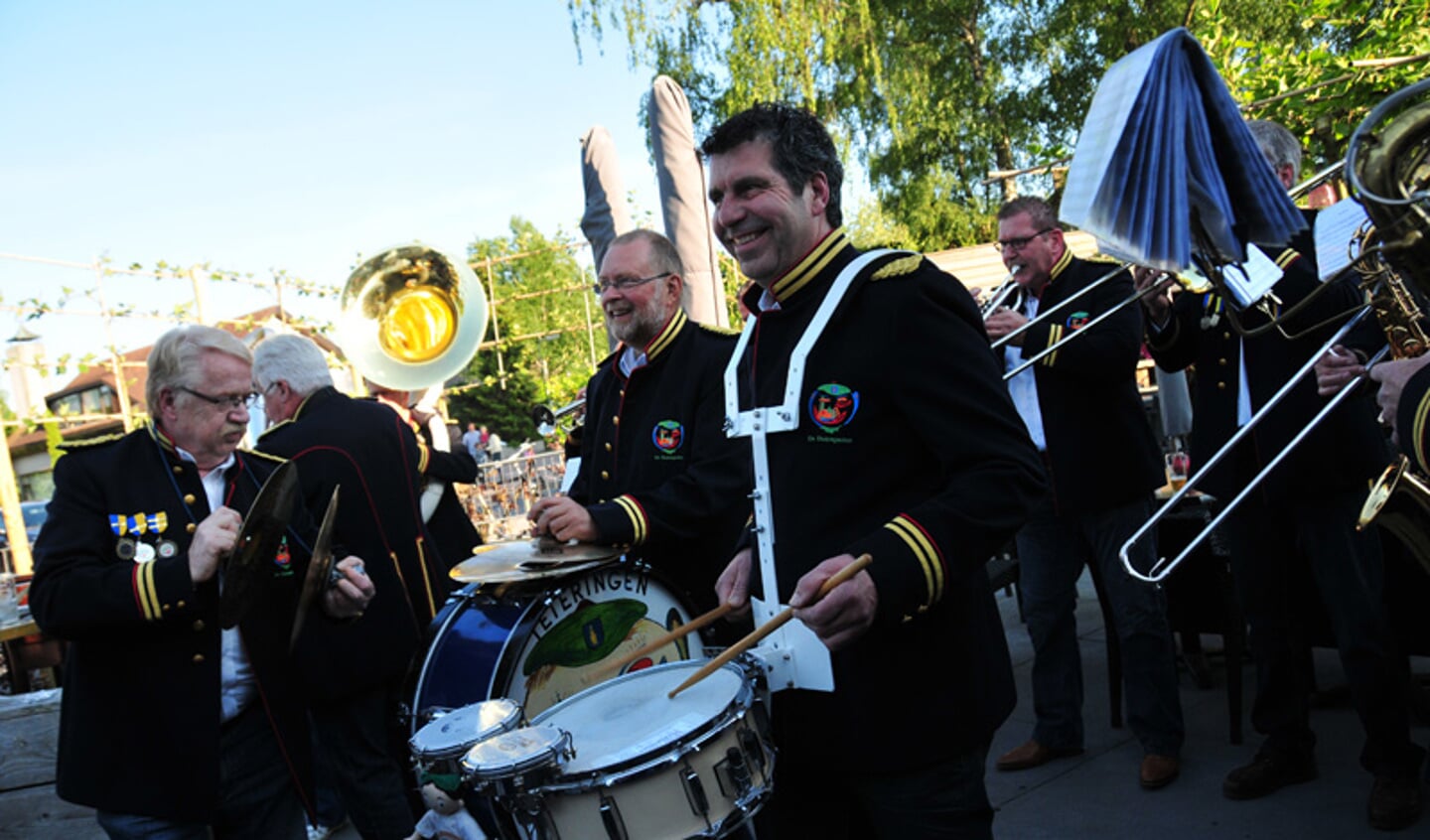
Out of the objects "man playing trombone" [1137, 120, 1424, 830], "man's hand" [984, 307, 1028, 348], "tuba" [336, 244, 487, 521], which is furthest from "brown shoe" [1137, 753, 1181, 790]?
"tuba" [336, 244, 487, 521]

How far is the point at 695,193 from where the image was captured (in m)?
6.12

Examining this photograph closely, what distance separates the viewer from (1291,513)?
3318 millimetres

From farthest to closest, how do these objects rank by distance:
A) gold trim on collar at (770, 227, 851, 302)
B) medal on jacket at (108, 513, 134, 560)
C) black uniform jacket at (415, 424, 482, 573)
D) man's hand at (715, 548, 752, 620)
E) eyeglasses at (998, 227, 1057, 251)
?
black uniform jacket at (415, 424, 482, 573) < eyeglasses at (998, 227, 1057, 251) < medal on jacket at (108, 513, 134, 560) < man's hand at (715, 548, 752, 620) < gold trim on collar at (770, 227, 851, 302)

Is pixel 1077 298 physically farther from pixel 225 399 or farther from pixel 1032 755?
pixel 225 399

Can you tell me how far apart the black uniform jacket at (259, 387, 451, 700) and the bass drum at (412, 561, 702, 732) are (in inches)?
28.3

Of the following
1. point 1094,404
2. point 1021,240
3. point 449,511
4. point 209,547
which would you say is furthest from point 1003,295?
point 209,547

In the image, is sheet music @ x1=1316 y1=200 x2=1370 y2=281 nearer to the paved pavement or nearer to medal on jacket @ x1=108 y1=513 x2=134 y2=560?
the paved pavement

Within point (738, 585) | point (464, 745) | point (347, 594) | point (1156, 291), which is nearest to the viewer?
point (464, 745)

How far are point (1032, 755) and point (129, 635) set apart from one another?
127 inches

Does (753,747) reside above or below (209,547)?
below

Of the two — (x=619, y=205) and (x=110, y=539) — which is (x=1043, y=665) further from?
(x=619, y=205)

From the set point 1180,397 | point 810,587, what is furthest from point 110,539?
point 1180,397

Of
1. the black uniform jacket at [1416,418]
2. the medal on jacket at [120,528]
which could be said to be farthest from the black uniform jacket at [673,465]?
the black uniform jacket at [1416,418]

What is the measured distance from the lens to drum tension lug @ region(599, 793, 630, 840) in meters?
1.74
